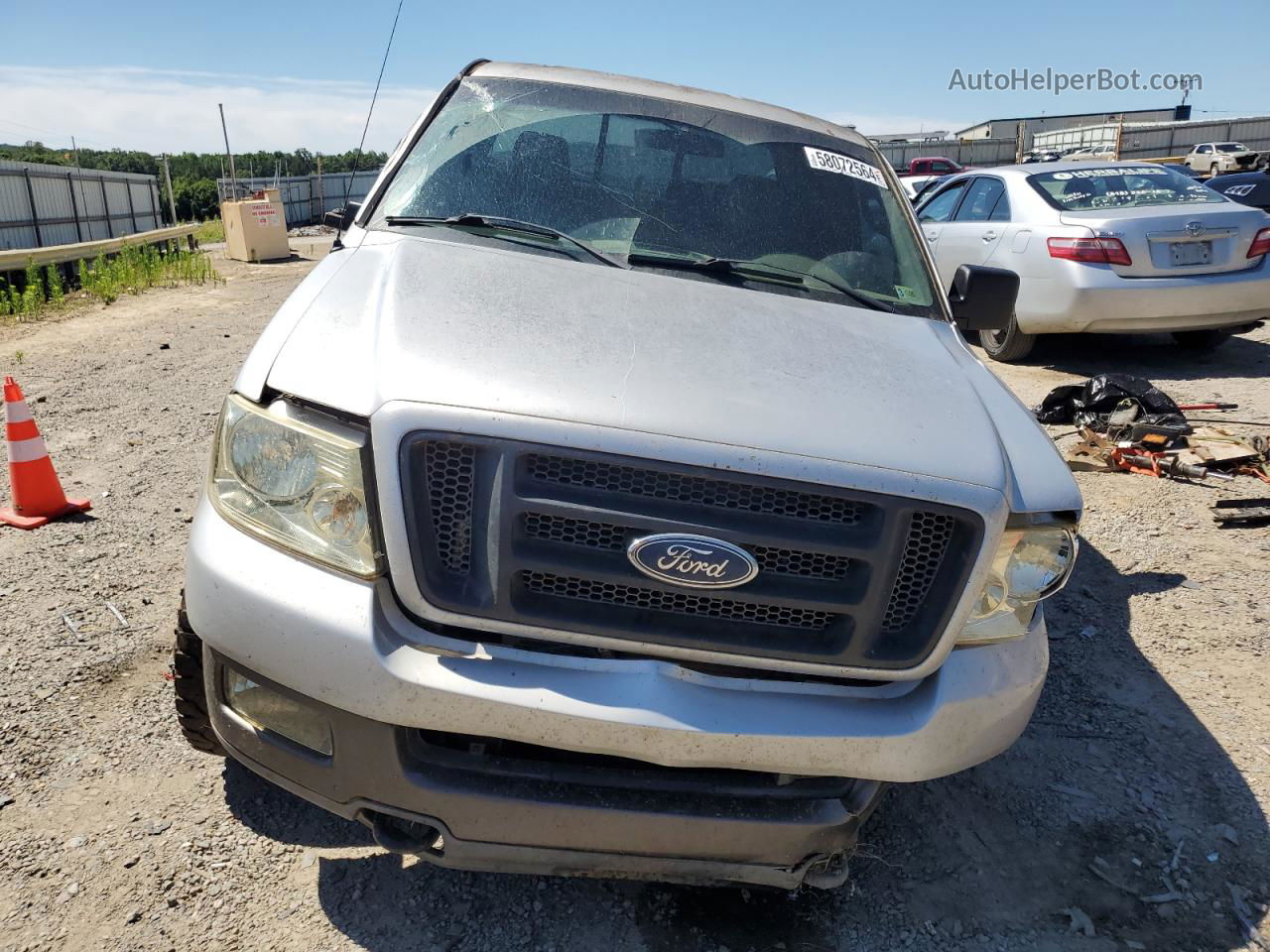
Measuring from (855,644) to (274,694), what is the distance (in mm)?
1201

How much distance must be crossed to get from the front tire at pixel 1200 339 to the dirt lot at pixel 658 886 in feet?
15.8

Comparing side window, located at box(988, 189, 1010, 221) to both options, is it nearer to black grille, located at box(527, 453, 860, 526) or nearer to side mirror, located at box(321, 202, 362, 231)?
side mirror, located at box(321, 202, 362, 231)

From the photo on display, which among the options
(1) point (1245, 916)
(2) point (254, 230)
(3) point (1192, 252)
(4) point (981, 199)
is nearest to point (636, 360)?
(1) point (1245, 916)

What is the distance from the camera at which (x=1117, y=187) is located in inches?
321

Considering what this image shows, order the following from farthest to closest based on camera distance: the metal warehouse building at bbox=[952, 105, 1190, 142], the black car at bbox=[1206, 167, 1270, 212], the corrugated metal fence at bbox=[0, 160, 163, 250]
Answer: the metal warehouse building at bbox=[952, 105, 1190, 142]
the corrugated metal fence at bbox=[0, 160, 163, 250]
the black car at bbox=[1206, 167, 1270, 212]

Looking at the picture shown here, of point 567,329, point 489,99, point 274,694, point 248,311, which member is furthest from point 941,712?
point 248,311

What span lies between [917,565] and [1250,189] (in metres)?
15.8

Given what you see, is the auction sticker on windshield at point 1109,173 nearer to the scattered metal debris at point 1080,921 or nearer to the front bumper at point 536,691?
the scattered metal debris at point 1080,921

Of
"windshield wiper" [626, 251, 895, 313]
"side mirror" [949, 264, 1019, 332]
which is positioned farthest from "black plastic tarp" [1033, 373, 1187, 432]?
"windshield wiper" [626, 251, 895, 313]

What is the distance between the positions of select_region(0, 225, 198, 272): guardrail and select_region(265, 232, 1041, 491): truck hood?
42.0ft

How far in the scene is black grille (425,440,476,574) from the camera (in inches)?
71.2

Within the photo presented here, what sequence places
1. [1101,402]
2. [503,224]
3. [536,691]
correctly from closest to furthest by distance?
[536,691]
[503,224]
[1101,402]

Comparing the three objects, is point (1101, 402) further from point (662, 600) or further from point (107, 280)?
point (107, 280)

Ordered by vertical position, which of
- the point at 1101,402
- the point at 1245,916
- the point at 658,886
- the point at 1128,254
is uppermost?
the point at 1128,254
